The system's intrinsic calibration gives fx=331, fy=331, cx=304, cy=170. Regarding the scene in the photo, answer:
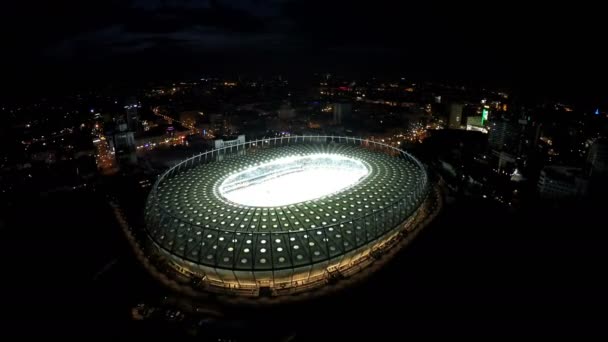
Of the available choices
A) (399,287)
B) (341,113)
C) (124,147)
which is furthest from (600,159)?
(124,147)

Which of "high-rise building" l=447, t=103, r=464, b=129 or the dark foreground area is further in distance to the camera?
"high-rise building" l=447, t=103, r=464, b=129

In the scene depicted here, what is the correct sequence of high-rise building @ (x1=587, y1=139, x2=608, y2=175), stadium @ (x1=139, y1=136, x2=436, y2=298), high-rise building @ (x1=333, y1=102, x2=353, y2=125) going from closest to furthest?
1. stadium @ (x1=139, y1=136, x2=436, y2=298)
2. high-rise building @ (x1=587, y1=139, x2=608, y2=175)
3. high-rise building @ (x1=333, y1=102, x2=353, y2=125)

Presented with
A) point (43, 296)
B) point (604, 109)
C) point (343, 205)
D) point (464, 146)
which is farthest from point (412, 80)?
point (43, 296)

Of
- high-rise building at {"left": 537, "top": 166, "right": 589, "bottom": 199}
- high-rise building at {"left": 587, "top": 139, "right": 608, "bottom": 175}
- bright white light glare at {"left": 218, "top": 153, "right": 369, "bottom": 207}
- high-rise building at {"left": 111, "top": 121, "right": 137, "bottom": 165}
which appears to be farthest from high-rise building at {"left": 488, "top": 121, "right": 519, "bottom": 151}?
high-rise building at {"left": 111, "top": 121, "right": 137, "bottom": 165}

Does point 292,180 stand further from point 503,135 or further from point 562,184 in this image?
point 503,135

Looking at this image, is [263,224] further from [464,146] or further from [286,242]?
[464,146]

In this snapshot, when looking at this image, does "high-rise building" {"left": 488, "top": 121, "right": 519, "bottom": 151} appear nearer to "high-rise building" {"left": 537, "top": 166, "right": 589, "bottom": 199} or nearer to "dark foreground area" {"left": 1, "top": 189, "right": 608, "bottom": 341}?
"high-rise building" {"left": 537, "top": 166, "right": 589, "bottom": 199}
